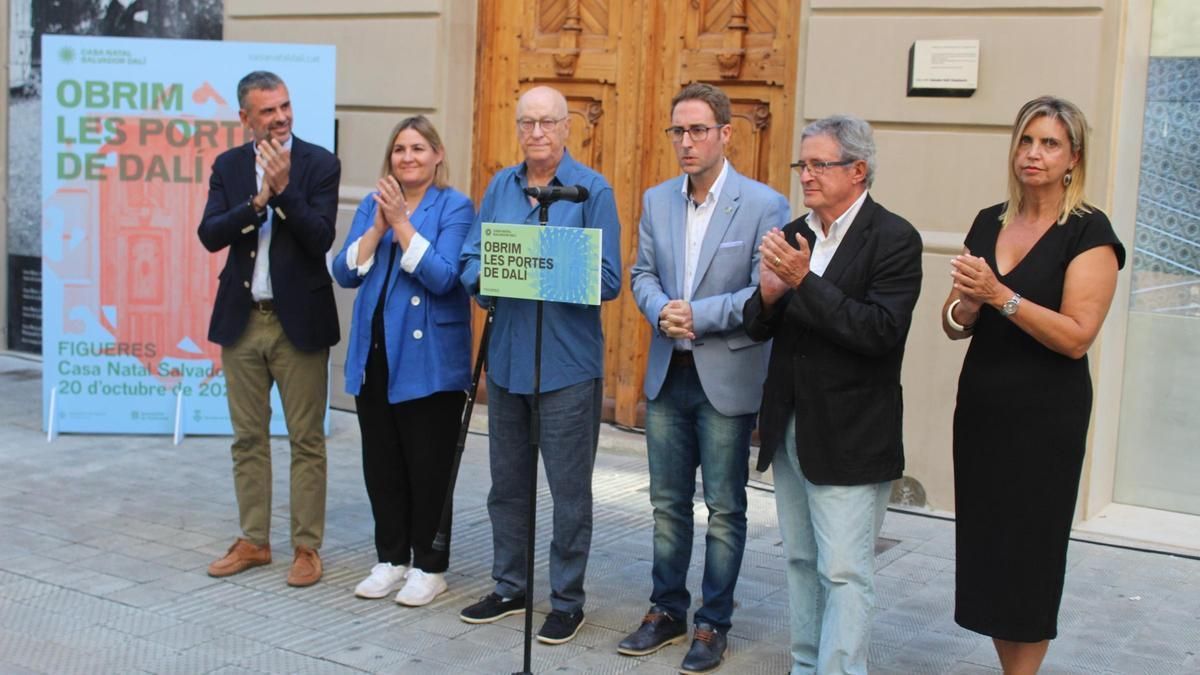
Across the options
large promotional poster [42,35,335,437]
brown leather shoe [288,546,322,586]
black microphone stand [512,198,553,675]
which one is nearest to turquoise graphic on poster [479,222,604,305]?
black microphone stand [512,198,553,675]

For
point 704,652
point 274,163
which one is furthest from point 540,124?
point 704,652

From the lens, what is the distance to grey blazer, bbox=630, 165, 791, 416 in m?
4.49

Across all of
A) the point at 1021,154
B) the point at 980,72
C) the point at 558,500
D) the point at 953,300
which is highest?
the point at 980,72

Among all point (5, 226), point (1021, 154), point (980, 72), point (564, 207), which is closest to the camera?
point (1021, 154)

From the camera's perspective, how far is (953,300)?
13.5 feet

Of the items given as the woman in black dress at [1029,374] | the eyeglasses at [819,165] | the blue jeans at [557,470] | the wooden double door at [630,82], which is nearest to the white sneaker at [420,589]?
the blue jeans at [557,470]

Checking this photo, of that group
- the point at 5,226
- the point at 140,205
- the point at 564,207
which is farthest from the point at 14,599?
the point at 5,226

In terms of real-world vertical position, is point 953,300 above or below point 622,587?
above

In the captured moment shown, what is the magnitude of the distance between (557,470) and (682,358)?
2.18ft

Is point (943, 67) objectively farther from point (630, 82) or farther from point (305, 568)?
point (305, 568)

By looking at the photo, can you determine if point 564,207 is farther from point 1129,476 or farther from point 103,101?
point 103,101

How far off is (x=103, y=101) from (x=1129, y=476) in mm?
5914

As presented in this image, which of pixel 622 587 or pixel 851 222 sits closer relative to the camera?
pixel 851 222

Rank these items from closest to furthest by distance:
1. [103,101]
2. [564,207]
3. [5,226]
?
1. [564,207]
2. [103,101]
3. [5,226]
